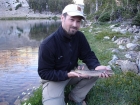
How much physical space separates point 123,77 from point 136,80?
15.1 inches

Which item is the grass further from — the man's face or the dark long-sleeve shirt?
the man's face

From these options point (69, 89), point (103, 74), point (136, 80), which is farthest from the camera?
point (136, 80)

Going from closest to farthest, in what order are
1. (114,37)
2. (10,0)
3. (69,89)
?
(69,89) < (114,37) < (10,0)

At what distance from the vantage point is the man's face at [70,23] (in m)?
4.51

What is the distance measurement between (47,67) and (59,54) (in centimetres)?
41

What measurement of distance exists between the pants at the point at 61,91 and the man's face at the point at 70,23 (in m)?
1.17

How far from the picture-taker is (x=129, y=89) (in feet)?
19.3

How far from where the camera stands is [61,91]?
486 cm

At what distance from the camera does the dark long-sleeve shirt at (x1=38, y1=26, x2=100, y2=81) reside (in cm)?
463

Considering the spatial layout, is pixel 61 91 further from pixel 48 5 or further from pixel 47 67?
pixel 48 5

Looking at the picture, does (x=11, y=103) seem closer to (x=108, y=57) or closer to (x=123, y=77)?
(x=123, y=77)

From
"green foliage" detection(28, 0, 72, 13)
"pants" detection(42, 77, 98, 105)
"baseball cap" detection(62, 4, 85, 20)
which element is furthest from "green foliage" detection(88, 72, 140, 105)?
"green foliage" detection(28, 0, 72, 13)

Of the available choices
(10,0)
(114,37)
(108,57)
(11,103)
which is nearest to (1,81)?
(11,103)

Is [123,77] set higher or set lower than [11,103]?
higher
